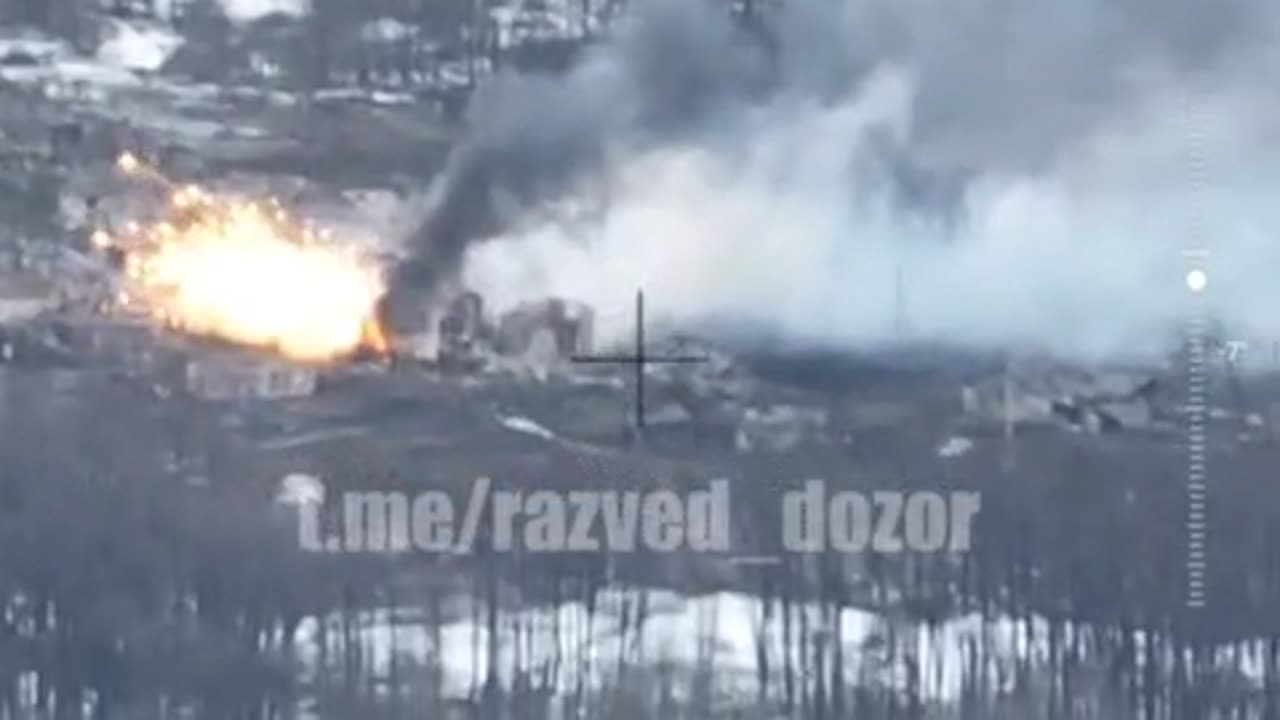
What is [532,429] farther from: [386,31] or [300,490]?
[386,31]

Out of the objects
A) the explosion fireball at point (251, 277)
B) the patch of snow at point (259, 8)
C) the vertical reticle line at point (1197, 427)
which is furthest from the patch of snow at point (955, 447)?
the patch of snow at point (259, 8)

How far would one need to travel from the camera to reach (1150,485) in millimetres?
2342

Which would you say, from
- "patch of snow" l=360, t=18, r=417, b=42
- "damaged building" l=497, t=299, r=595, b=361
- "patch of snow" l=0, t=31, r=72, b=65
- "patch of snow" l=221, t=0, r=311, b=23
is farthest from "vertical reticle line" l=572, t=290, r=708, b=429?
"patch of snow" l=0, t=31, r=72, b=65

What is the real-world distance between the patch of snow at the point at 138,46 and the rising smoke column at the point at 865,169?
329mm

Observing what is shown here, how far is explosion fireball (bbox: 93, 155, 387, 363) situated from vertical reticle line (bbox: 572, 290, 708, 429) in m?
0.23

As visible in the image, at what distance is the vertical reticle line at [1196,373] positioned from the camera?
7.65 feet

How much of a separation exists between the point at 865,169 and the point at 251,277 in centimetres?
66

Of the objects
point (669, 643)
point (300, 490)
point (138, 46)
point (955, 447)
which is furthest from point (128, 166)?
point (955, 447)

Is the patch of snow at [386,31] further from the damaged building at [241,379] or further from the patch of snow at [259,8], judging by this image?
the damaged building at [241,379]

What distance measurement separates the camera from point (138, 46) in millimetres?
2316

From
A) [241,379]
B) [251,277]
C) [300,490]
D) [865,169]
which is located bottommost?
[300,490]

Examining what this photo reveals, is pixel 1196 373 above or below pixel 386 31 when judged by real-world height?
below

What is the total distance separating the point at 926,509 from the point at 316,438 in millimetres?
655

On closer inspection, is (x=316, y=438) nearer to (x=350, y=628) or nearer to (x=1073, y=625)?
(x=350, y=628)
